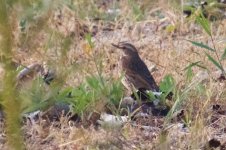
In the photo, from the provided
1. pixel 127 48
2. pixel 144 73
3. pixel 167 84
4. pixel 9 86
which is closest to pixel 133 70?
pixel 127 48

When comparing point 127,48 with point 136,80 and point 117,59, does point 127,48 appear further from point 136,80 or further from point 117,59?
point 136,80

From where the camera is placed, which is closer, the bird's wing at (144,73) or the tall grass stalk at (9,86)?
the tall grass stalk at (9,86)

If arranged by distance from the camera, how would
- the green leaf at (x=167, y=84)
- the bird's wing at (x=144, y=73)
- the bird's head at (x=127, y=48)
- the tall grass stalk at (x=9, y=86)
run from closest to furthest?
the tall grass stalk at (x=9, y=86), the green leaf at (x=167, y=84), the bird's wing at (x=144, y=73), the bird's head at (x=127, y=48)

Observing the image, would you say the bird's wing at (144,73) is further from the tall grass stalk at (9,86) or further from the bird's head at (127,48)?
the tall grass stalk at (9,86)

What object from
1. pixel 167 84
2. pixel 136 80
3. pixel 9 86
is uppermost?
pixel 9 86

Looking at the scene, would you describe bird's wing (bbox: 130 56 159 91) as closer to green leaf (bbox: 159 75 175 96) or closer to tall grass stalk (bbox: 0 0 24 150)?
green leaf (bbox: 159 75 175 96)

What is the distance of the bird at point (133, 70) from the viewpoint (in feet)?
21.7

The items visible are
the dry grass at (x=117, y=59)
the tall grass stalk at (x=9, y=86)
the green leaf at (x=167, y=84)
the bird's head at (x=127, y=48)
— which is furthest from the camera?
the bird's head at (x=127, y=48)

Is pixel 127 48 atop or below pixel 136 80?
atop

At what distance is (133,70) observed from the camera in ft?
24.8

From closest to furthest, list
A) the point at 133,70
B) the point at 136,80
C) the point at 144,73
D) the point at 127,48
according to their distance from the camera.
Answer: the point at 144,73 < the point at 136,80 < the point at 133,70 < the point at 127,48

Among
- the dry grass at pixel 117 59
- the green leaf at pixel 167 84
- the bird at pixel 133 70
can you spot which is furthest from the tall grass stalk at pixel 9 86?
the bird at pixel 133 70

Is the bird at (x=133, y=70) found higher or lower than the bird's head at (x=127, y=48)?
lower

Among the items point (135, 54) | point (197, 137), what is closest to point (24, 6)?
point (197, 137)
